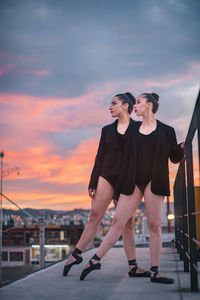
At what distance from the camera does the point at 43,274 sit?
11.9ft

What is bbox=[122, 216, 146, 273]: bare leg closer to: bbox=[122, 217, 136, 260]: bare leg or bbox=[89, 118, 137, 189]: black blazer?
bbox=[122, 217, 136, 260]: bare leg

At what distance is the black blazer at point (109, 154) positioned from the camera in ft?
11.4

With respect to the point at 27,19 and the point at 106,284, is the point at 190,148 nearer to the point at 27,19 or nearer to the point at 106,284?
the point at 106,284

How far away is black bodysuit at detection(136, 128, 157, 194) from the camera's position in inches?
124

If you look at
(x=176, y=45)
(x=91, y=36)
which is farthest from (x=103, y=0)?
(x=176, y=45)

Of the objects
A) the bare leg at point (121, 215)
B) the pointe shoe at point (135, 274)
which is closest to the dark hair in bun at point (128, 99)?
the bare leg at point (121, 215)

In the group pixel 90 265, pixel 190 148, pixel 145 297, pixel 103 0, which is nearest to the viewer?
pixel 145 297

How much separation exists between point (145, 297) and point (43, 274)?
142cm

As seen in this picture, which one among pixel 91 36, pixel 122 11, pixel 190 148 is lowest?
pixel 190 148

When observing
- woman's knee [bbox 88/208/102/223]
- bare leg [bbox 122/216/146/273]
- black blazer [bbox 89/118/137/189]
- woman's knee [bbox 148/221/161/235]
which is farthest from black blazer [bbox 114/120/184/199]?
bare leg [bbox 122/216/146/273]

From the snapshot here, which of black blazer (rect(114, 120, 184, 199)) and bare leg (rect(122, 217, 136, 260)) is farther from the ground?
black blazer (rect(114, 120, 184, 199))

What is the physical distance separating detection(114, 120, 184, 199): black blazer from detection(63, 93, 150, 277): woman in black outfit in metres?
0.13

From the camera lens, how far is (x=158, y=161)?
310 cm

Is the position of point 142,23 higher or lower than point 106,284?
higher
